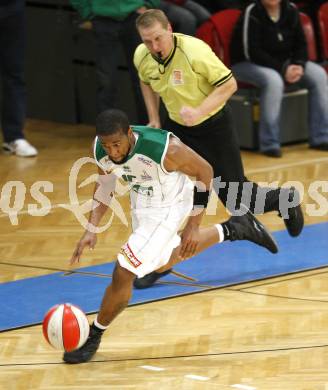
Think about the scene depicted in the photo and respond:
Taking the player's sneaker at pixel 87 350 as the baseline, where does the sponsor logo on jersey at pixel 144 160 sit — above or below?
above

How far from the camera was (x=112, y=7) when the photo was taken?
11.1m

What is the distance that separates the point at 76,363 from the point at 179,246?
39.0 inches

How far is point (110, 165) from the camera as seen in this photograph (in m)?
6.55

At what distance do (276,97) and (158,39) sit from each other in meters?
4.00

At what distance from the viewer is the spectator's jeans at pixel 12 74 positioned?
11516 mm

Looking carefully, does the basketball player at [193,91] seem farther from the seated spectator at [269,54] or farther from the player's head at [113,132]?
the seated spectator at [269,54]

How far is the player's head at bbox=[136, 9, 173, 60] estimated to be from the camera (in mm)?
7418

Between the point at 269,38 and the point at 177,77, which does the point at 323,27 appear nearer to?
the point at 269,38

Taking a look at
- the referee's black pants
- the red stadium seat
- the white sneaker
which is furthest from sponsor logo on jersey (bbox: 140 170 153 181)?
the red stadium seat

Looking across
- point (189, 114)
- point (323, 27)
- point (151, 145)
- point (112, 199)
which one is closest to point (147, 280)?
point (189, 114)

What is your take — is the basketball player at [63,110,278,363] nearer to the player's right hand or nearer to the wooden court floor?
the player's right hand

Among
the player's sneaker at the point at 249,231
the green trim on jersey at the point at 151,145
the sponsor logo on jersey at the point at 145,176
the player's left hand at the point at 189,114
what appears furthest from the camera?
the player's sneaker at the point at 249,231

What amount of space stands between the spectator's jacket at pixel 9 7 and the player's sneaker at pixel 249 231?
4472mm

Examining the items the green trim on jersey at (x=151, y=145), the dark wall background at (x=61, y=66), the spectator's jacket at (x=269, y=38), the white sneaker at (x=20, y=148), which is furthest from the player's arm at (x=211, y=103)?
the dark wall background at (x=61, y=66)
